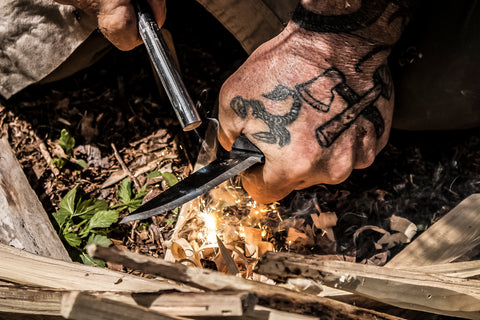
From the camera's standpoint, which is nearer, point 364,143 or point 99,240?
point 364,143

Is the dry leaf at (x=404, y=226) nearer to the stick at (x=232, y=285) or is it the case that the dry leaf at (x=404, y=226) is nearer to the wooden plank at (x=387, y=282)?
the wooden plank at (x=387, y=282)

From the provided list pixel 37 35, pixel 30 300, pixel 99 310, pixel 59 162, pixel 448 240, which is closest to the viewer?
pixel 99 310

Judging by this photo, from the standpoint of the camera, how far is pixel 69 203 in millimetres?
1792

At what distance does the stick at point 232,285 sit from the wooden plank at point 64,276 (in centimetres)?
12

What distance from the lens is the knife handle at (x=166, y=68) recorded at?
132cm

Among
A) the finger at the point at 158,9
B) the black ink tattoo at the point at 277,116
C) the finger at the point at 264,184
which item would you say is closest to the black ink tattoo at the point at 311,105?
the black ink tattoo at the point at 277,116

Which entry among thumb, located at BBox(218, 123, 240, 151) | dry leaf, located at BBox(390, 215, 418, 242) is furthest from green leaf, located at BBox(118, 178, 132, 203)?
dry leaf, located at BBox(390, 215, 418, 242)

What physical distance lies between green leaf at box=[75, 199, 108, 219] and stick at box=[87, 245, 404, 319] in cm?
100

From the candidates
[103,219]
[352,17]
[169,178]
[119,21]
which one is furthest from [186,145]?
[352,17]

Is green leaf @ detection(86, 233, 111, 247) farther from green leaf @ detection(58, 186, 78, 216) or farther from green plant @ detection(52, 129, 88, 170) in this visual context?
green plant @ detection(52, 129, 88, 170)

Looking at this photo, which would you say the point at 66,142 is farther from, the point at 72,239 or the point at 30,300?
the point at 30,300

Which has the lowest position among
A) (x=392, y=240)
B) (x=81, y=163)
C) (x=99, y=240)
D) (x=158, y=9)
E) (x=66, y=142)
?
(x=392, y=240)

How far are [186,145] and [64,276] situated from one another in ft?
3.13

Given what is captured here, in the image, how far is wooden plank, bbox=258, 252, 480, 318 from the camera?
1080mm
